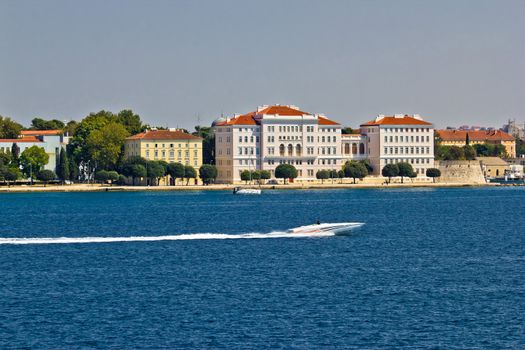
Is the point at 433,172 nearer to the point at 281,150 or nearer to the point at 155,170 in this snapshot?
the point at 281,150

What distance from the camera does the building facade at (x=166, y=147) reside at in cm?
12119

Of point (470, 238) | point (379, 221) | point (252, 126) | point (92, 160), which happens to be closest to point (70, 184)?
point (92, 160)

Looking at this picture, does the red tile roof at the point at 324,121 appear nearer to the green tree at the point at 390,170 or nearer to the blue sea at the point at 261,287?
the green tree at the point at 390,170

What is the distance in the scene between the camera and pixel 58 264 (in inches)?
1560

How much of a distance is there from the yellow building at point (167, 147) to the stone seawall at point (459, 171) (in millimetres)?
29860

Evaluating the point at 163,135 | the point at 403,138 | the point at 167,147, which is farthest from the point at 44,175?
the point at 403,138

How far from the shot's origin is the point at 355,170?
123 m

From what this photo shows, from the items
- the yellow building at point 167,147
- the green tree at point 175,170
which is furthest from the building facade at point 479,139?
the green tree at point 175,170

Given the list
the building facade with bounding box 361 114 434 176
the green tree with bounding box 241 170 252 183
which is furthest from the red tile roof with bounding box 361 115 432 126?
the green tree with bounding box 241 170 252 183

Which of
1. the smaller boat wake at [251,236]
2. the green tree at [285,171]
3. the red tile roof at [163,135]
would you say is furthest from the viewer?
the red tile roof at [163,135]

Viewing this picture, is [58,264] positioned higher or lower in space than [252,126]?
lower

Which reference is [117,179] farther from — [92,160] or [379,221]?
[379,221]

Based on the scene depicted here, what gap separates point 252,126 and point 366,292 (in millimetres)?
92339

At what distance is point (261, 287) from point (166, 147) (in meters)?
90.2
